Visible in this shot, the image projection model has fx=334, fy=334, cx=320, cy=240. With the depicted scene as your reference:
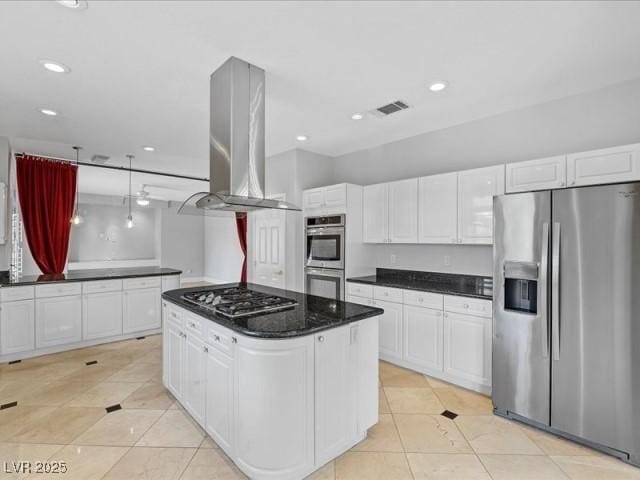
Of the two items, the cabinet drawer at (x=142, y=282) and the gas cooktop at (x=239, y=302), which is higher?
the gas cooktop at (x=239, y=302)

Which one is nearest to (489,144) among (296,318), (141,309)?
(296,318)

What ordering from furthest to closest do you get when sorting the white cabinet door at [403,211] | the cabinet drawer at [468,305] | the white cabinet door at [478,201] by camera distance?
1. the white cabinet door at [403,211]
2. the white cabinet door at [478,201]
3. the cabinet drawer at [468,305]

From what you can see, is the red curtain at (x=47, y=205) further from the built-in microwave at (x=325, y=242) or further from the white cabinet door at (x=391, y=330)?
the white cabinet door at (x=391, y=330)

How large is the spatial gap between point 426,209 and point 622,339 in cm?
195

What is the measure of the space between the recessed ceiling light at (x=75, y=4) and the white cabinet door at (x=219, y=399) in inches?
83.0

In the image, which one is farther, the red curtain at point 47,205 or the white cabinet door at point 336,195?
the red curtain at point 47,205

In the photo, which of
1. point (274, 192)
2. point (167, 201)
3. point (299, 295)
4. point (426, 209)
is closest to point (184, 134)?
point (274, 192)

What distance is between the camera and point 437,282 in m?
3.84

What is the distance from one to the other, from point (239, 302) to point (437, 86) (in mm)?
2397

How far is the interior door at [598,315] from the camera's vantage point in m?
2.10

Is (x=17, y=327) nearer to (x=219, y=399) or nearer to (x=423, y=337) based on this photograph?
(x=219, y=399)

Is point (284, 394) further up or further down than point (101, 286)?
further down

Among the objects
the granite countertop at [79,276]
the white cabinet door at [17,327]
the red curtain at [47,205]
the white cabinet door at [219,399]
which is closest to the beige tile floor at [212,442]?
the white cabinet door at [219,399]

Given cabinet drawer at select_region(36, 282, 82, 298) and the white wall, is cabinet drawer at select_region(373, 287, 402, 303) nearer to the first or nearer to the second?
the white wall
